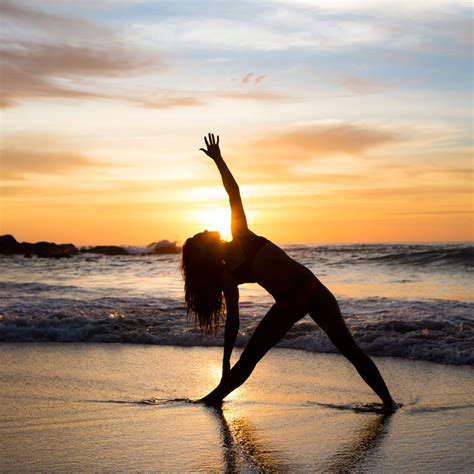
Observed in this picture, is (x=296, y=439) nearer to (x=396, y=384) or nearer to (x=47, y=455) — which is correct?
(x=47, y=455)

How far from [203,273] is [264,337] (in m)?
0.75

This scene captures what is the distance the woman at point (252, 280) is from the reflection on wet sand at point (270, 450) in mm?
527

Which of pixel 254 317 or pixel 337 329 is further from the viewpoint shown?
pixel 254 317

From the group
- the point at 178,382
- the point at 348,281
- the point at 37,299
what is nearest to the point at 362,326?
the point at 178,382

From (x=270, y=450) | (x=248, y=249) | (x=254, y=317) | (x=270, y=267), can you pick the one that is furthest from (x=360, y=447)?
(x=254, y=317)

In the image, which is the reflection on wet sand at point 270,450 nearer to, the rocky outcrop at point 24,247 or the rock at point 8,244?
the rocky outcrop at point 24,247

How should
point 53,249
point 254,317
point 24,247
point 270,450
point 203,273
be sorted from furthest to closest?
point 24,247, point 53,249, point 254,317, point 203,273, point 270,450

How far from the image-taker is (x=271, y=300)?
14.5 metres

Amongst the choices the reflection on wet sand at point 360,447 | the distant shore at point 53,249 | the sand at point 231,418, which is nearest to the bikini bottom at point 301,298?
the sand at point 231,418

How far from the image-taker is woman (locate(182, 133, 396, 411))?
210 inches

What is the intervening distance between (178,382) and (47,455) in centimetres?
262

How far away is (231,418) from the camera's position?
213 inches

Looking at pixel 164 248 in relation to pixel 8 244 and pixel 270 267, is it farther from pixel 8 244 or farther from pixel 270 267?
pixel 270 267

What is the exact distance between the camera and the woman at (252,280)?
5324mm
